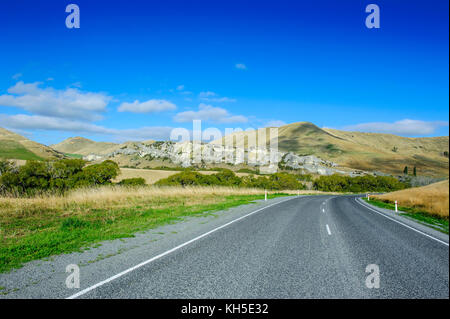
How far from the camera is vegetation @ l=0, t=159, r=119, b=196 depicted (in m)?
22.3

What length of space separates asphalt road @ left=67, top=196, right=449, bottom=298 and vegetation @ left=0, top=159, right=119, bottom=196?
1902 centimetres

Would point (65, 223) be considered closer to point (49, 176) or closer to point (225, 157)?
point (49, 176)

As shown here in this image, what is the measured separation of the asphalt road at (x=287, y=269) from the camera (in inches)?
171

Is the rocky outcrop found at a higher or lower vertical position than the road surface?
higher

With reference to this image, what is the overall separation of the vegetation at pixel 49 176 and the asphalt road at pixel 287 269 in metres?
19.0

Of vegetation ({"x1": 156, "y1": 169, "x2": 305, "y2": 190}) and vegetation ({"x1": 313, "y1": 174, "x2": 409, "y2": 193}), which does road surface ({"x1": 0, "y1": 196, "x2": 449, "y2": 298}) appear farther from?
vegetation ({"x1": 313, "y1": 174, "x2": 409, "y2": 193})

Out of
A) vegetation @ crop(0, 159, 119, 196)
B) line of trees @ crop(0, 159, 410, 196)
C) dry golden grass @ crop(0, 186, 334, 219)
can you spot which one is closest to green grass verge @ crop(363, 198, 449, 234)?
line of trees @ crop(0, 159, 410, 196)

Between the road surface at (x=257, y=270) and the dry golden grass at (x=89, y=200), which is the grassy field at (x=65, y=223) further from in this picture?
the road surface at (x=257, y=270)

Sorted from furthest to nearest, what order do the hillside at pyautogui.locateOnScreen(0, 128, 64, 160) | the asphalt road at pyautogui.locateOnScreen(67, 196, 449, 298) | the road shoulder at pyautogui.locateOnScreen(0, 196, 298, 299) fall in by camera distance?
the hillside at pyautogui.locateOnScreen(0, 128, 64, 160) → the road shoulder at pyautogui.locateOnScreen(0, 196, 298, 299) → the asphalt road at pyautogui.locateOnScreen(67, 196, 449, 298)

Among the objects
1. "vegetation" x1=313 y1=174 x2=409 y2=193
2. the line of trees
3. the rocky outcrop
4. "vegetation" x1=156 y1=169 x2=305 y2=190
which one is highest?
the rocky outcrop

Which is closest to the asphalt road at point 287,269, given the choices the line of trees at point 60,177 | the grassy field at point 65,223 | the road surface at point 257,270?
the road surface at point 257,270

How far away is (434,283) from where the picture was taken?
4457 mm
